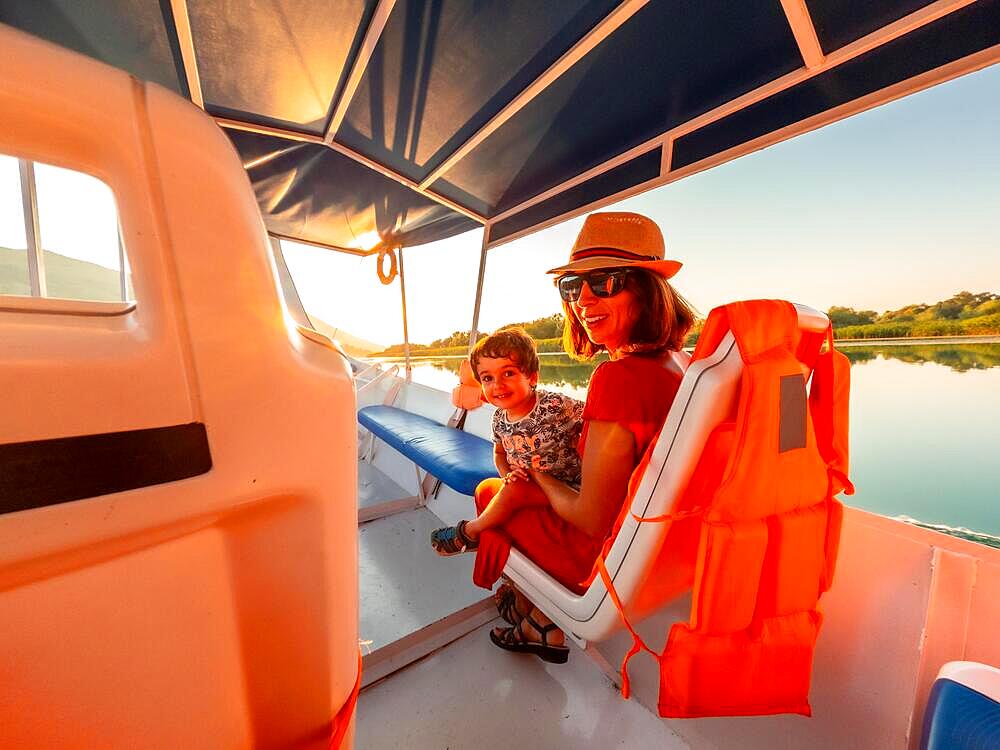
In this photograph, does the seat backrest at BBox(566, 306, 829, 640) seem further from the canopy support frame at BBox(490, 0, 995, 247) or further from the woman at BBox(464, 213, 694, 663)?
the canopy support frame at BBox(490, 0, 995, 247)

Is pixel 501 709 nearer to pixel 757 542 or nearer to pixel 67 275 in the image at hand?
pixel 757 542

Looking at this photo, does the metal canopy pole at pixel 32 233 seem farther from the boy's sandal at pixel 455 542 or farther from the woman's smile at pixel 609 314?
the woman's smile at pixel 609 314

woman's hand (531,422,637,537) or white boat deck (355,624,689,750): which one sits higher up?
woman's hand (531,422,637,537)

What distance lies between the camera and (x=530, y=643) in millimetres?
1495

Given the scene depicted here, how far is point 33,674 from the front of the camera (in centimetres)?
31

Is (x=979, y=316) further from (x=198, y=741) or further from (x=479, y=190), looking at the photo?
(x=198, y=741)

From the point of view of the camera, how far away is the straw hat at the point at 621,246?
1.18 metres

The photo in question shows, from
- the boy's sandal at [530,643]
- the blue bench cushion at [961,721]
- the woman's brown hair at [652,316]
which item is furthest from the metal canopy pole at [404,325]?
the blue bench cushion at [961,721]

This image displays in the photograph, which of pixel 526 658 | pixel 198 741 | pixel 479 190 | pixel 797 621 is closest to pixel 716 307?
pixel 797 621

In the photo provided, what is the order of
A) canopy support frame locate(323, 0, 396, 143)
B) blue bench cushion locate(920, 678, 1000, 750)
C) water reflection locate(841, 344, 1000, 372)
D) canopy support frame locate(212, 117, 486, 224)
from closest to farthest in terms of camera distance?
blue bench cushion locate(920, 678, 1000, 750) < canopy support frame locate(323, 0, 396, 143) < water reflection locate(841, 344, 1000, 372) < canopy support frame locate(212, 117, 486, 224)

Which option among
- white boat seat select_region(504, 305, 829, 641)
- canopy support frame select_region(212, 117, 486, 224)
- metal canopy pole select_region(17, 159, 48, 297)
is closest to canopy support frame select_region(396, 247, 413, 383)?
canopy support frame select_region(212, 117, 486, 224)

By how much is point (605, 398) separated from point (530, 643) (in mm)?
1142

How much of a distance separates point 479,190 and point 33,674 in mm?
2727

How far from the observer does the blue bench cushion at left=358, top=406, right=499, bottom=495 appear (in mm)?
1819
